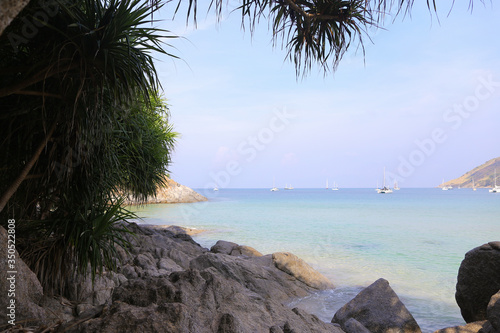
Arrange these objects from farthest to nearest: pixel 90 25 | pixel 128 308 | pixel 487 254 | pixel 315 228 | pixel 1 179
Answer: pixel 315 228 < pixel 487 254 < pixel 1 179 < pixel 90 25 < pixel 128 308

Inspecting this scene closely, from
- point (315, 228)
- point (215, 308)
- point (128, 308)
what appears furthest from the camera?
point (315, 228)

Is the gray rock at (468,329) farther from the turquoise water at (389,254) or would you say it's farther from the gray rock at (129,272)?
the gray rock at (129,272)

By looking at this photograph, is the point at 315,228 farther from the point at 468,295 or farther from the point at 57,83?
Answer: the point at 57,83

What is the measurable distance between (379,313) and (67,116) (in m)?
4.48

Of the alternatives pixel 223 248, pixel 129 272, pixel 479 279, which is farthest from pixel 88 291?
pixel 223 248

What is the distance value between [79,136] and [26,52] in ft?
3.04

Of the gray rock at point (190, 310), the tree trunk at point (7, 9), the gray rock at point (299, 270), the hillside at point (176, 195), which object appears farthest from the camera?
the hillside at point (176, 195)

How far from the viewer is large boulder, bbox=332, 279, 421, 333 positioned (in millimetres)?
4820

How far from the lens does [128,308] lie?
2.00 m

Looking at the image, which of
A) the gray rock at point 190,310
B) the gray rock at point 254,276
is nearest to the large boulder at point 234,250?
the gray rock at point 254,276

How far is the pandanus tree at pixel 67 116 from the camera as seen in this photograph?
8.93 ft

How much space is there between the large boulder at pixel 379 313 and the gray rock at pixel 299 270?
7.58 ft

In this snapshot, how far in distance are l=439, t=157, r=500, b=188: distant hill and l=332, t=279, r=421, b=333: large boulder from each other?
355 ft

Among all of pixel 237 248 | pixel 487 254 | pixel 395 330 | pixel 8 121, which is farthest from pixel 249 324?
pixel 237 248
